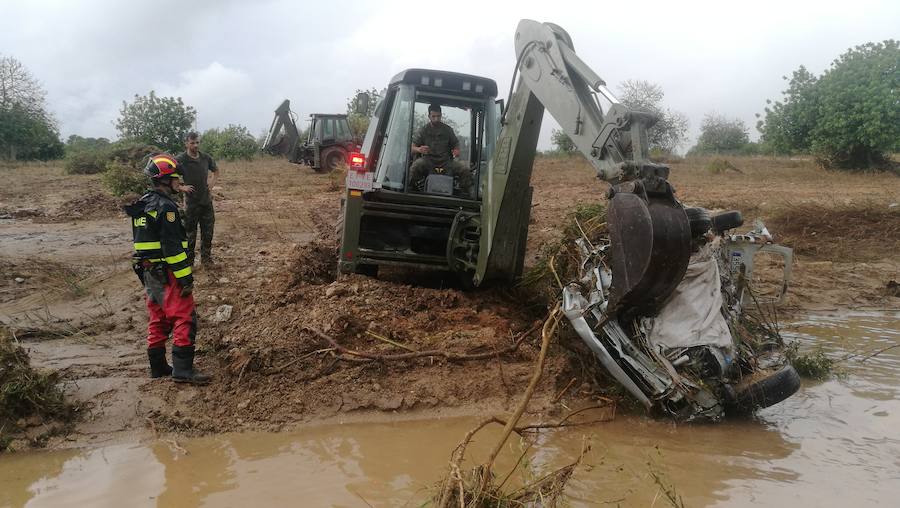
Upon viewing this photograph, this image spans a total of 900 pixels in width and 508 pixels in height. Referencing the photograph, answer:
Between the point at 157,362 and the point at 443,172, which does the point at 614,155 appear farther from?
the point at 157,362

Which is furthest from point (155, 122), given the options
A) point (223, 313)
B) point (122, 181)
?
point (223, 313)

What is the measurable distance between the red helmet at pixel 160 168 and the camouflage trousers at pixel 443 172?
2287mm

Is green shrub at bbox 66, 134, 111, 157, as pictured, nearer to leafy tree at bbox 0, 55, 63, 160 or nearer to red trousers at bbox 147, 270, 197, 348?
A: leafy tree at bbox 0, 55, 63, 160

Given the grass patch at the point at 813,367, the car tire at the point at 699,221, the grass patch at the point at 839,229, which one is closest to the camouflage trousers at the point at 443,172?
the car tire at the point at 699,221

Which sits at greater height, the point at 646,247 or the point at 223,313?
the point at 646,247

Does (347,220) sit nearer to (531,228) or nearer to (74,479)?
(74,479)

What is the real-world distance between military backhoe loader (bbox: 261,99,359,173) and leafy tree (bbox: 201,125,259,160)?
12.8m

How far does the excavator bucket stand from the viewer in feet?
11.7

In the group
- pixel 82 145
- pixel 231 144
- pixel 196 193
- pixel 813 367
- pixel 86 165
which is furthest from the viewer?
pixel 82 145

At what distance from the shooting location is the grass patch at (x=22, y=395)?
387 cm

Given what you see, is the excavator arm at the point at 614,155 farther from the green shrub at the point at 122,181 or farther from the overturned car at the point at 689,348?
the green shrub at the point at 122,181

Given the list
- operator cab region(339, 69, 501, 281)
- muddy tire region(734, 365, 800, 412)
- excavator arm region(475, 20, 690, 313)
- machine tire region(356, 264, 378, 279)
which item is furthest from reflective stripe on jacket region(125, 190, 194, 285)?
muddy tire region(734, 365, 800, 412)

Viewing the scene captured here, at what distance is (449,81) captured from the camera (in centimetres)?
637

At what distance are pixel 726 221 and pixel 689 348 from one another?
46.5 inches
